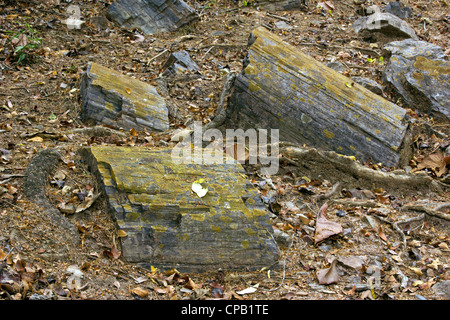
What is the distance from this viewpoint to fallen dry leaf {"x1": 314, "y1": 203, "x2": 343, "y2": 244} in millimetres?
4676

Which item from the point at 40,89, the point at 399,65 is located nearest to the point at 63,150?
the point at 40,89

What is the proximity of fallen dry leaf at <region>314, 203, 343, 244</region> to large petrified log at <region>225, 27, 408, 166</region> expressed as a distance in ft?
4.49

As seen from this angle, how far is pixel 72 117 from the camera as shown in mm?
6422

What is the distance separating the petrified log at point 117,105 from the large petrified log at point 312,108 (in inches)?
48.9

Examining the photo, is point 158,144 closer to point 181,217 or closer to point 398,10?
point 181,217

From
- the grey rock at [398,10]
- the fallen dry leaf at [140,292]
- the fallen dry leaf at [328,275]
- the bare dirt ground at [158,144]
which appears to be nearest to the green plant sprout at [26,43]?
the bare dirt ground at [158,144]

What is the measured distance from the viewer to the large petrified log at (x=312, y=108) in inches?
233

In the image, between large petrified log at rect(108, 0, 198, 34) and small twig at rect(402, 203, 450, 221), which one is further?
large petrified log at rect(108, 0, 198, 34)

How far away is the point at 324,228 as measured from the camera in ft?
15.7

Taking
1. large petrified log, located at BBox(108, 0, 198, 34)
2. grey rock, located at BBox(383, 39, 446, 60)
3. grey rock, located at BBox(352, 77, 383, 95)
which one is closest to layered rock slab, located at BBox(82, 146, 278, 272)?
grey rock, located at BBox(352, 77, 383, 95)

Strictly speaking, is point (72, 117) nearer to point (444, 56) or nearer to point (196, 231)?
point (196, 231)

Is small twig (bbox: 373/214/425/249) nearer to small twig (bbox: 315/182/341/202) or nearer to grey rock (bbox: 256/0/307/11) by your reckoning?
small twig (bbox: 315/182/341/202)

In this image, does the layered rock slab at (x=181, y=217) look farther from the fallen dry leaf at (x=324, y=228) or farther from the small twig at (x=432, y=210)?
the small twig at (x=432, y=210)

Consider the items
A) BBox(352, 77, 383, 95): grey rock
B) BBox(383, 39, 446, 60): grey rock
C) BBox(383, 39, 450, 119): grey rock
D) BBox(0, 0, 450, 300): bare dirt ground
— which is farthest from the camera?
BBox(383, 39, 446, 60): grey rock
